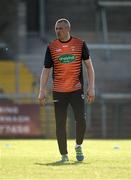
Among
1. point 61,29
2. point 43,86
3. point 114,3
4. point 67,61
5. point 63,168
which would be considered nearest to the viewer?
point 63,168

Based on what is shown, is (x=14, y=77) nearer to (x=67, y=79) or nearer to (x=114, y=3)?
(x=114, y=3)

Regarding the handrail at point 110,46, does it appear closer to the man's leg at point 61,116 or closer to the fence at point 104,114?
the fence at point 104,114

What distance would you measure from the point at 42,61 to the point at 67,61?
17.6 metres

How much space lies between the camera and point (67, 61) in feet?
37.6

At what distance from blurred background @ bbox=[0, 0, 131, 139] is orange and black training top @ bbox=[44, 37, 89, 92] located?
1007 centimetres

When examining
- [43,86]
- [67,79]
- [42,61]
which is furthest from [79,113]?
[42,61]

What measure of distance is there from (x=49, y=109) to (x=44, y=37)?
7030 mm

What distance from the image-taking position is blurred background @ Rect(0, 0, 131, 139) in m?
24.4

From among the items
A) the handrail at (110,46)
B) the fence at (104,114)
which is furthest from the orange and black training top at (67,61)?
the handrail at (110,46)

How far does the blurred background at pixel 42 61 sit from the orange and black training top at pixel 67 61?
1007 centimetres

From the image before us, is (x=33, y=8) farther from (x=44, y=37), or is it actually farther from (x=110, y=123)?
(x=110, y=123)

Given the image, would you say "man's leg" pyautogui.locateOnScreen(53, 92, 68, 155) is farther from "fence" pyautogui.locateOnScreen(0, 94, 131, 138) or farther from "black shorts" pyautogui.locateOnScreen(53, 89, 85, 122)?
"fence" pyautogui.locateOnScreen(0, 94, 131, 138)

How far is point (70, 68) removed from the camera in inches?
450

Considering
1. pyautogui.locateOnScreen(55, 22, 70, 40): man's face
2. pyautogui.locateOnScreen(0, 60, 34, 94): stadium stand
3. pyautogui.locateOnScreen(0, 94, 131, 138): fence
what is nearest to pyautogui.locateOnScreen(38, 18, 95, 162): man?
pyautogui.locateOnScreen(55, 22, 70, 40): man's face
